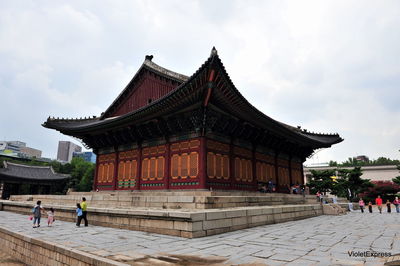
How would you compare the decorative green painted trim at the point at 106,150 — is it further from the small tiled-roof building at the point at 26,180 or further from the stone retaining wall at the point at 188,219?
the small tiled-roof building at the point at 26,180

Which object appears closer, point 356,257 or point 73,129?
point 356,257

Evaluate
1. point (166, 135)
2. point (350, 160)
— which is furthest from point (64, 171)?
point (350, 160)

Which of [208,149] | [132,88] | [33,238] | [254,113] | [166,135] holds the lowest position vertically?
[33,238]

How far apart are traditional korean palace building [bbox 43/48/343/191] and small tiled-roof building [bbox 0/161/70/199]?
78.8 ft

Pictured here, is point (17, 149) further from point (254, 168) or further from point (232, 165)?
point (232, 165)

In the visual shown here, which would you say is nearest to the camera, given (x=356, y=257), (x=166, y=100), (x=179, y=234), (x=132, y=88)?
(x=356, y=257)

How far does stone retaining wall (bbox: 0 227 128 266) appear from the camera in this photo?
18.0 feet

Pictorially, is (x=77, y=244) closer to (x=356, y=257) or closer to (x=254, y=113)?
(x=356, y=257)

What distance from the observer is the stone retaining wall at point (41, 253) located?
18.0 ft

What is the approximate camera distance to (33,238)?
321 inches

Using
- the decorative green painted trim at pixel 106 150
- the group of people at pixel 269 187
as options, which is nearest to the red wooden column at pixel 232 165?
the group of people at pixel 269 187

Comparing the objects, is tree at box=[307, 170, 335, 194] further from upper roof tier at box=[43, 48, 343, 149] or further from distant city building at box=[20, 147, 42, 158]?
distant city building at box=[20, 147, 42, 158]

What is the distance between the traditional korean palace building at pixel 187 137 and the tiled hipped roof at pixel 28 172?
24.0 metres

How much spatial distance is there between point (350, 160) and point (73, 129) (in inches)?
3093
